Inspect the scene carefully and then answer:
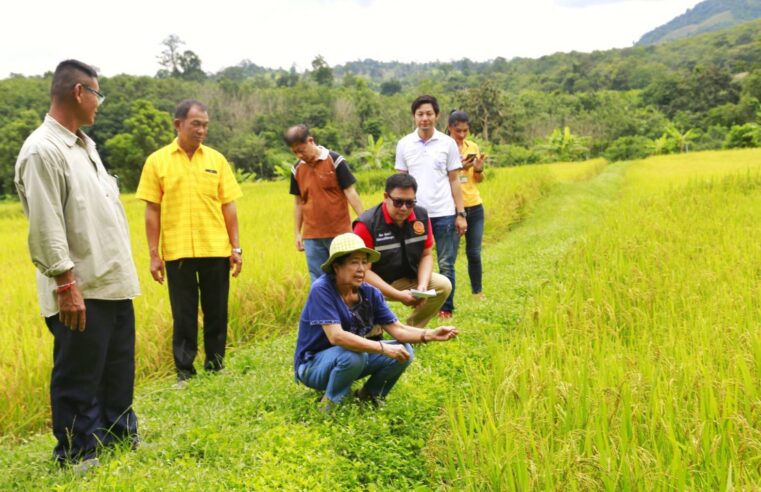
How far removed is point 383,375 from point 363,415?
0.24 metres

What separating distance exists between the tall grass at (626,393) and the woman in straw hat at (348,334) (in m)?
0.43

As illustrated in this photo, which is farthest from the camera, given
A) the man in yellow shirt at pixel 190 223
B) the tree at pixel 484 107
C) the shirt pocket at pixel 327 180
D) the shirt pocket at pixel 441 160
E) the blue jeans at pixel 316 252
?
the tree at pixel 484 107

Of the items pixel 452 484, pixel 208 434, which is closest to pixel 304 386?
pixel 208 434

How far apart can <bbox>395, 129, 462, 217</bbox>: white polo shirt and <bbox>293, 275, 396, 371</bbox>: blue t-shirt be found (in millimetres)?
1732

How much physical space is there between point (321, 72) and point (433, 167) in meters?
74.6

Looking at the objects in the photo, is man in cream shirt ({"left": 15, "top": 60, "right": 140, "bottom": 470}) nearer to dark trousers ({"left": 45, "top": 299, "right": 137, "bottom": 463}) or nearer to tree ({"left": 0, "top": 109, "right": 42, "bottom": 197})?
dark trousers ({"left": 45, "top": 299, "right": 137, "bottom": 463})

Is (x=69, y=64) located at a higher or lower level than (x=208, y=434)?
higher

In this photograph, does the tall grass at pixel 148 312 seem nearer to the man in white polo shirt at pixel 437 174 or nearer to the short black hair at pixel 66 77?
the man in white polo shirt at pixel 437 174

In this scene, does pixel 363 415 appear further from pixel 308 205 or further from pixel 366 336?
pixel 308 205

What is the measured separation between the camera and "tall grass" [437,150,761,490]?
87.6 inches

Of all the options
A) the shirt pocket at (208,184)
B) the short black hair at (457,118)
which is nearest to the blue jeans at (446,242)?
the short black hair at (457,118)

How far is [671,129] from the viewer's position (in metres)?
36.8

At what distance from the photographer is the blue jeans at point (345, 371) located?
3.16 meters

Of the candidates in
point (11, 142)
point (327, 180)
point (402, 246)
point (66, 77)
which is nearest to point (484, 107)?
point (11, 142)
